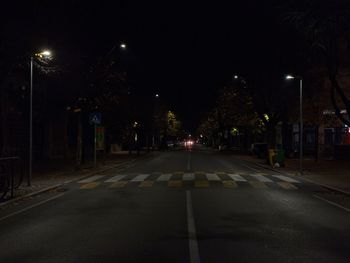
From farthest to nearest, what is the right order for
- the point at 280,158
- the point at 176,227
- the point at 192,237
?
the point at 280,158, the point at 176,227, the point at 192,237

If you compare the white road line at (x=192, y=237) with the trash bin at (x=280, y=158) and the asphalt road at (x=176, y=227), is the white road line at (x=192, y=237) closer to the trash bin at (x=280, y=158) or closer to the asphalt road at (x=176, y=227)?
the asphalt road at (x=176, y=227)

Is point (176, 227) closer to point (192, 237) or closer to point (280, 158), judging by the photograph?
point (192, 237)

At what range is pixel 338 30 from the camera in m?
24.0

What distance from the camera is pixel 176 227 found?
403 inches

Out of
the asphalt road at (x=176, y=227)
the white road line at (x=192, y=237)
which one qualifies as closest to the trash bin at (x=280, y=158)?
the asphalt road at (x=176, y=227)

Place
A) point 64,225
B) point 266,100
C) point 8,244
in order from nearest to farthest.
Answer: point 8,244
point 64,225
point 266,100

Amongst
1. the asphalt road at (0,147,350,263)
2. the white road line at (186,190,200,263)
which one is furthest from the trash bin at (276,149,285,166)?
the white road line at (186,190,200,263)

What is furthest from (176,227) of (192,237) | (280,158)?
(280,158)

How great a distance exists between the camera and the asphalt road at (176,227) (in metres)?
7.82

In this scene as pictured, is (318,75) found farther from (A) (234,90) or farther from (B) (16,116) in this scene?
(B) (16,116)

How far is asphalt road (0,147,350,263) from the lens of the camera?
782 cm

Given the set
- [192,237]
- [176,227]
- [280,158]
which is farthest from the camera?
[280,158]

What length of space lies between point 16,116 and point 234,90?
79.2 ft

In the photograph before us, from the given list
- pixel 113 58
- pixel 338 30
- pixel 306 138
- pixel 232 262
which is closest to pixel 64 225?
pixel 232 262
